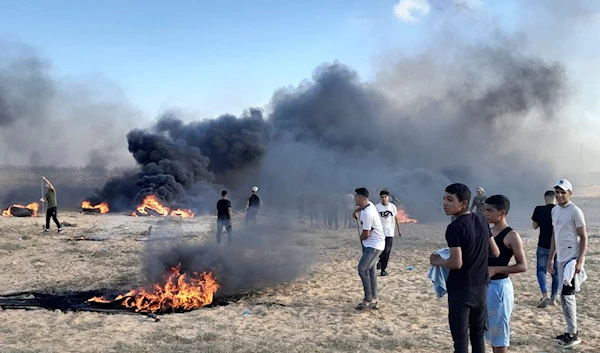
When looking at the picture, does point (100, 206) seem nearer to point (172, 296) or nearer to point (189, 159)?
point (189, 159)

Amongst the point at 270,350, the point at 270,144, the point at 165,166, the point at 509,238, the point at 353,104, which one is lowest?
the point at 270,350

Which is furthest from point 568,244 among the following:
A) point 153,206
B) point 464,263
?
point 153,206

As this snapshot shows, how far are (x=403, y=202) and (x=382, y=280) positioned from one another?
19600mm

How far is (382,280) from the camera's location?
377 inches

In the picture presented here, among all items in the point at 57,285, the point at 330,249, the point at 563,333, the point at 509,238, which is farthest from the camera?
the point at 330,249

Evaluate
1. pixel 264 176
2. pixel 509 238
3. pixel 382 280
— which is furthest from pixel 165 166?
pixel 509 238

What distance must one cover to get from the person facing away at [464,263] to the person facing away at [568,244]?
2.30 m

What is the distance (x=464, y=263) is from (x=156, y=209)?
2536 cm

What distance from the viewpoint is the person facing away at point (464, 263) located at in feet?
12.4

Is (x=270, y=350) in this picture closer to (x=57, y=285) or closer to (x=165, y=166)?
(x=57, y=285)

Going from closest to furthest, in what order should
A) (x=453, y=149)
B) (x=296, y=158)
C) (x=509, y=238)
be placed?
1. (x=509, y=238)
2. (x=296, y=158)
3. (x=453, y=149)

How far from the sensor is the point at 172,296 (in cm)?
803

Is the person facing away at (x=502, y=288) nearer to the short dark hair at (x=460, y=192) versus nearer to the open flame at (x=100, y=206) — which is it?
the short dark hair at (x=460, y=192)

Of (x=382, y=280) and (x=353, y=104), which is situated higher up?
(x=353, y=104)
